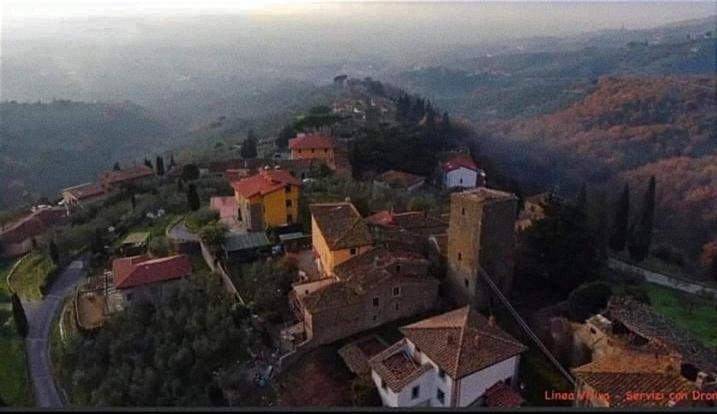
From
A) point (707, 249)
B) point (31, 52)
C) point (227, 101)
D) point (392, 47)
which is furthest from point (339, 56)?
point (707, 249)

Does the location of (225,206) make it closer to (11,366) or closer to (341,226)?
(341,226)

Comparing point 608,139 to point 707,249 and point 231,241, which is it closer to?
point 707,249

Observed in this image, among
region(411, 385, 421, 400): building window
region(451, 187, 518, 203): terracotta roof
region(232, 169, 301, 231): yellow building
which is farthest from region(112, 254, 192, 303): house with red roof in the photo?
region(451, 187, 518, 203): terracotta roof

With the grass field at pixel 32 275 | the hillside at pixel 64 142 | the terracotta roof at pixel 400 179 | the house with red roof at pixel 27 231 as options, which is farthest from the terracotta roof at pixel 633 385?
the hillside at pixel 64 142

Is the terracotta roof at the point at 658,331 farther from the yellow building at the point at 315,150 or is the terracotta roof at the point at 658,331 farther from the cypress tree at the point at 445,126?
the cypress tree at the point at 445,126

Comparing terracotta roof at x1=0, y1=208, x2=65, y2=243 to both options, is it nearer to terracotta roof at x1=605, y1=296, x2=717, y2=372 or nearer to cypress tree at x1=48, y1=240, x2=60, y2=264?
cypress tree at x1=48, y1=240, x2=60, y2=264
